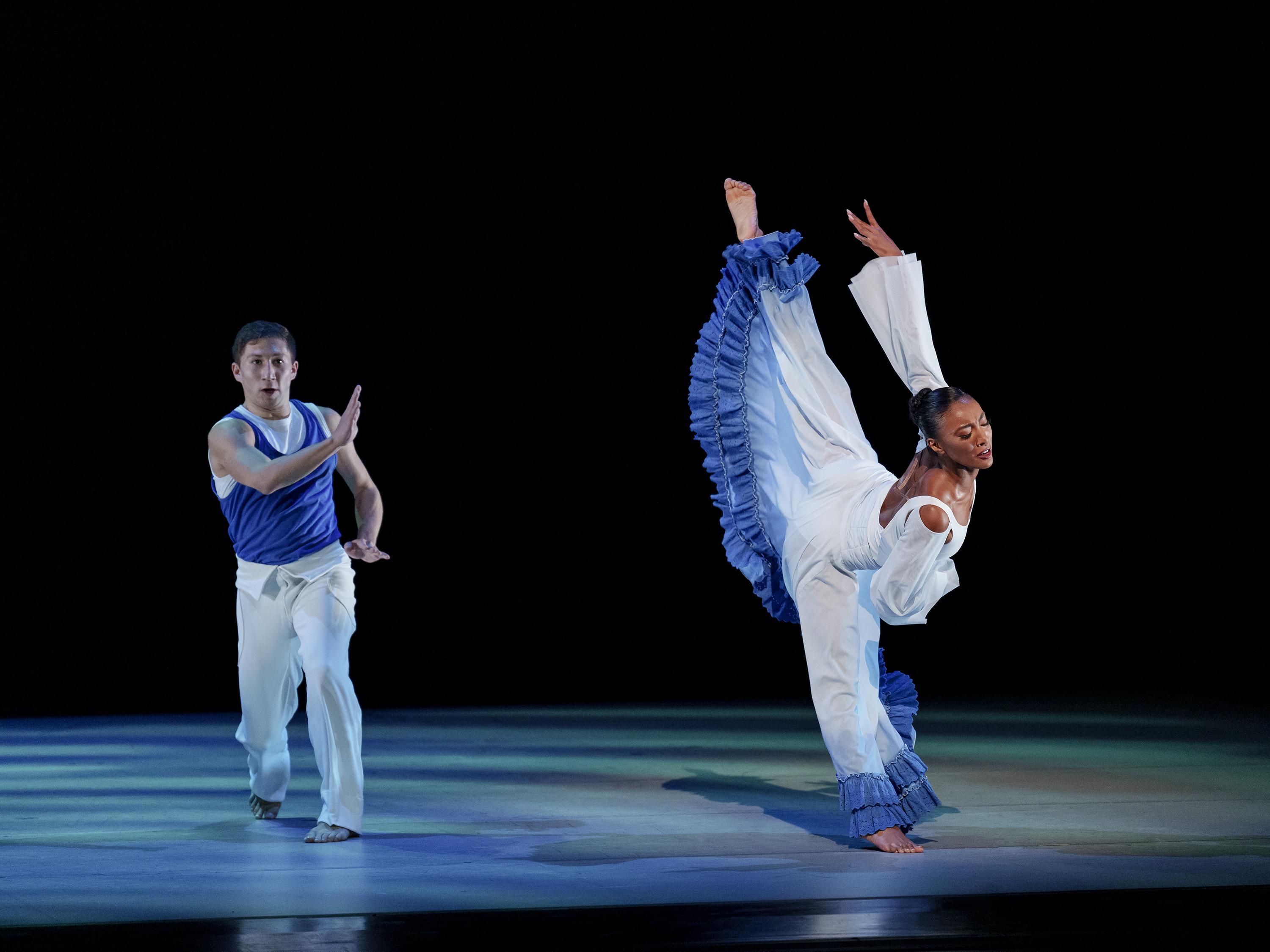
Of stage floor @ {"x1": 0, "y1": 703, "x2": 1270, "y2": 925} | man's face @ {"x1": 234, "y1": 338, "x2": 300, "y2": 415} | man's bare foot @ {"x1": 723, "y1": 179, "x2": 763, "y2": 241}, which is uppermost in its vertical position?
man's bare foot @ {"x1": 723, "y1": 179, "x2": 763, "y2": 241}

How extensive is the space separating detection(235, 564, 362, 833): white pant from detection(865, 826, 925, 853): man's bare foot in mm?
1185

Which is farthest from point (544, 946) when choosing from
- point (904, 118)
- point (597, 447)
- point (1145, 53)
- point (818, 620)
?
point (1145, 53)

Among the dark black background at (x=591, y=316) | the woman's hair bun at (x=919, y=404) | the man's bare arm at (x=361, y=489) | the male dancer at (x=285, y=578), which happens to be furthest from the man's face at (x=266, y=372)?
the dark black background at (x=591, y=316)

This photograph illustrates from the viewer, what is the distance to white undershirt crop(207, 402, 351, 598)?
12.1 feet

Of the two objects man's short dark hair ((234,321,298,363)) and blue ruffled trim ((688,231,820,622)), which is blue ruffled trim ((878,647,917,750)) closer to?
blue ruffled trim ((688,231,820,622))

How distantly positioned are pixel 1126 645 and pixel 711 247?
264cm

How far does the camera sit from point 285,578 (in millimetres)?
3688

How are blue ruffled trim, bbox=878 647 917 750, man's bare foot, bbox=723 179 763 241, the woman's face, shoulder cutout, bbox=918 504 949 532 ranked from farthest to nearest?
man's bare foot, bbox=723 179 763 241
blue ruffled trim, bbox=878 647 917 750
the woman's face
shoulder cutout, bbox=918 504 949 532

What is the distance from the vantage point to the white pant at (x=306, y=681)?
354 cm

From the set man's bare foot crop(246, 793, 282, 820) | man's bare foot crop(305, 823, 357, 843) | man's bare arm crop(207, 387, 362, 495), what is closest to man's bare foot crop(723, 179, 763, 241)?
man's bare arm crop(207, 387, 362, 495)

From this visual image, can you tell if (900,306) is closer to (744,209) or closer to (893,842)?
(744,209)

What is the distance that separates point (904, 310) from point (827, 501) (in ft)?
1.52

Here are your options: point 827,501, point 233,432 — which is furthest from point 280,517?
point 827,501

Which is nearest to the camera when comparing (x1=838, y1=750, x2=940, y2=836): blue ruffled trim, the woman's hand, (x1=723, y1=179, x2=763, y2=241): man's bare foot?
(x1=838, y1=750, x2=940, y2=836): blue ruffled trim
